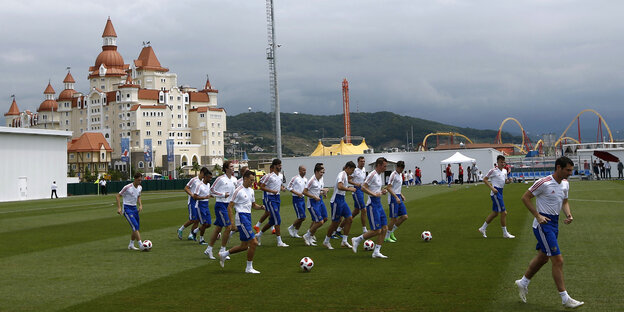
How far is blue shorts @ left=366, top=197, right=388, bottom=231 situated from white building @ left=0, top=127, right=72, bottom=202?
54276 mm

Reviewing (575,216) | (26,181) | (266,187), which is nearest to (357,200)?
(266,187)

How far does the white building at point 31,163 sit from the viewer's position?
2427 inches

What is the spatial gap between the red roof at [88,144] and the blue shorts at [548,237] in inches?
6065

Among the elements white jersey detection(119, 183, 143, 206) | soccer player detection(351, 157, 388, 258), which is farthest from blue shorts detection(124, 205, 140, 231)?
soccer player detection(351, 157, 388, 258)

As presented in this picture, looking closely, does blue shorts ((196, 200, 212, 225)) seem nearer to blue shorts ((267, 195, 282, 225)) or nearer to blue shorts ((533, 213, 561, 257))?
blue shorts ((267, 195, 282, 225))

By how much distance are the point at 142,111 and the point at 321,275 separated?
160 m

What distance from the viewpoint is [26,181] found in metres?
64.1

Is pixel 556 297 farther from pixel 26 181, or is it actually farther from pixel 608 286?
pixel 26 181

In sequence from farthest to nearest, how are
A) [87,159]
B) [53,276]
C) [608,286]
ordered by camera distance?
[87,159], [53,276], [608,286]

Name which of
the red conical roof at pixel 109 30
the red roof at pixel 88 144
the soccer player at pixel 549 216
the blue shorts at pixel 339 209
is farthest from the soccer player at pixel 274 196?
the red conical roof at pixel 109 30

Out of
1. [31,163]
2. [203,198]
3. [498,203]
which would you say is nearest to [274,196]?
[203,198]

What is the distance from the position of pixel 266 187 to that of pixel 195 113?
162 metres

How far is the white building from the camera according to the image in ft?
202

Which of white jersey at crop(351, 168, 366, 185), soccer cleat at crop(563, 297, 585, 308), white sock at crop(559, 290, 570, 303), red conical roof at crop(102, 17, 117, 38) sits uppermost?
red conical roof at crop(102, 17, 117, 38)
